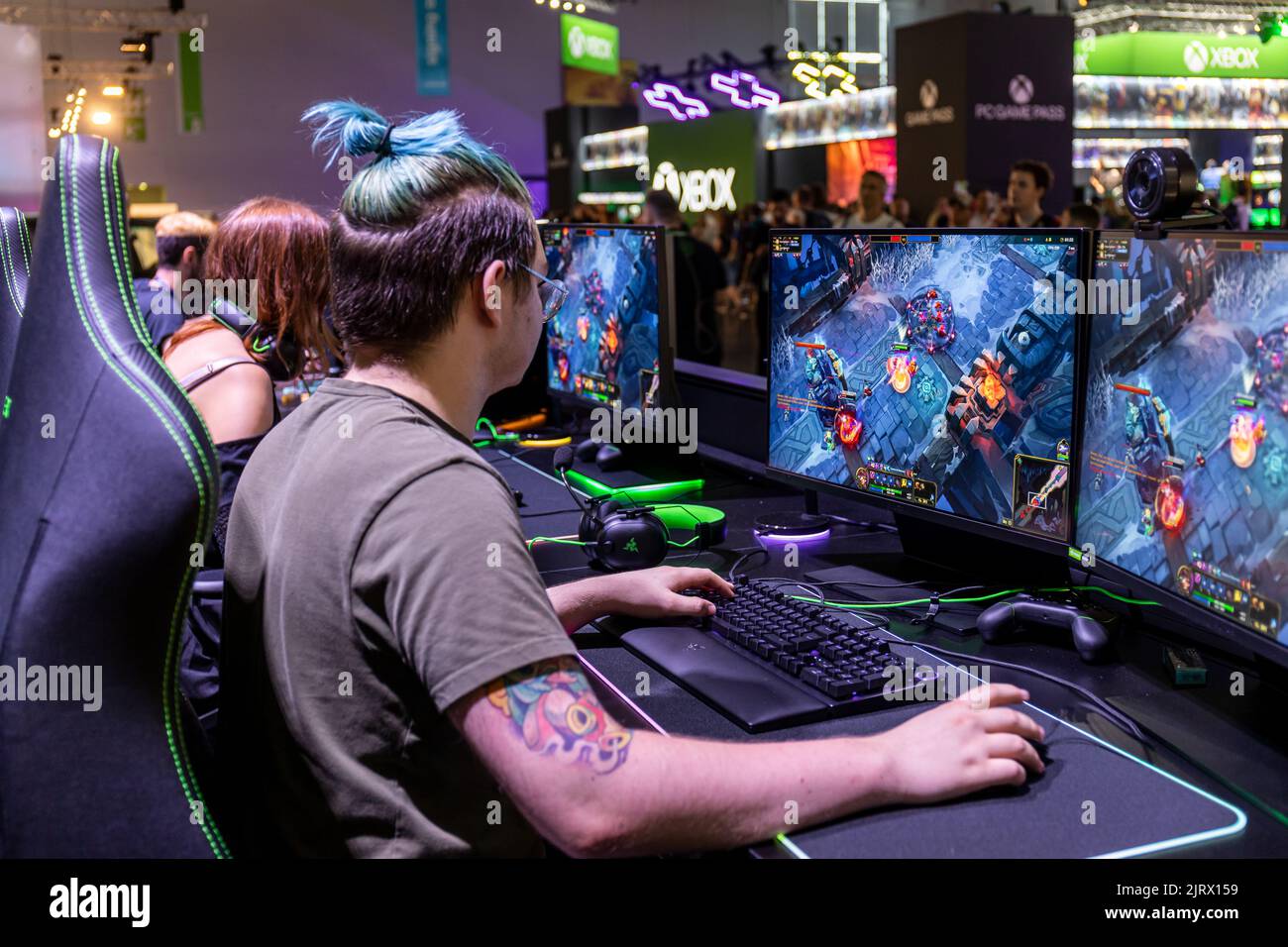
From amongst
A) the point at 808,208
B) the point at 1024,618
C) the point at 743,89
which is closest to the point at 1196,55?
the point at 808,208

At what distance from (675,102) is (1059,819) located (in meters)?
15.9

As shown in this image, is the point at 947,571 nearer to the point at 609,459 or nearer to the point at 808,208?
the point at 609,459

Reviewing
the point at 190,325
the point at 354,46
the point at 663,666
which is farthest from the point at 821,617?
the point at 354,46

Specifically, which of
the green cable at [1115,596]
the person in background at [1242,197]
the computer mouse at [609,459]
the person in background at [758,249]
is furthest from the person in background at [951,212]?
the green cable at [1115,596]

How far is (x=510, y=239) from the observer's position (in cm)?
124

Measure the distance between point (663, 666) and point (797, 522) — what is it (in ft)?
2.72

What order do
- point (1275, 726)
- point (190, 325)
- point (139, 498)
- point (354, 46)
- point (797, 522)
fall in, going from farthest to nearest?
1. point (354, 46)
2. point (190, 325)
3. point (797, 522)
4. point (1275, 726)
5. point (139, 498)

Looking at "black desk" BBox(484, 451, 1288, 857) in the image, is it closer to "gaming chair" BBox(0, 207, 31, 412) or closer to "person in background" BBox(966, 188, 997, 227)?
"gaming chair" BBox(0, 207, 31, 412)

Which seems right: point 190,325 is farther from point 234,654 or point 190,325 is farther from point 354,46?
point 354,46

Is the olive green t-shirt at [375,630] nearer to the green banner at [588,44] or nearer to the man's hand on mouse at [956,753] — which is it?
the man's hand on mouse at [956,753]

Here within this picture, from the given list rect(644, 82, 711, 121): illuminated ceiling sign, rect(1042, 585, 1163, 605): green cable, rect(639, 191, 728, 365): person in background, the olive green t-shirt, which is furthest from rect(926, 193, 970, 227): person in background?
rect(644, 82, 711, 121): illuminated ceiling sign

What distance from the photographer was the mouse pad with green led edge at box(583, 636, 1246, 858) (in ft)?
3.47

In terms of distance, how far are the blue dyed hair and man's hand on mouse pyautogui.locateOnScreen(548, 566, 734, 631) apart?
556 millimetres

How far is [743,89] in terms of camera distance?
52.4 feet
